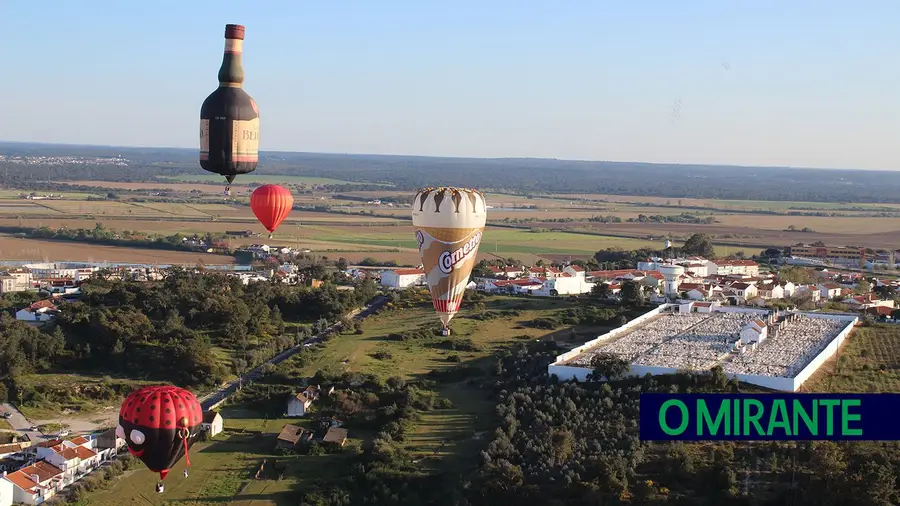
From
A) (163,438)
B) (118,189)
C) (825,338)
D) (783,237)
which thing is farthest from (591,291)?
(118,189)

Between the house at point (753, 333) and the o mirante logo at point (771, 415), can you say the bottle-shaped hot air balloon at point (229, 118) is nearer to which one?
the o mirante logo at point (771, 415)

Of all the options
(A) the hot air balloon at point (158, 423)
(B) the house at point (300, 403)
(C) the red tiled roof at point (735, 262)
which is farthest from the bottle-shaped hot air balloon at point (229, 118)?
(C) the red tiled roof at point (735, 262)

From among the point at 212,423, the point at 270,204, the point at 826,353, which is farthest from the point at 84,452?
the point at 826,353

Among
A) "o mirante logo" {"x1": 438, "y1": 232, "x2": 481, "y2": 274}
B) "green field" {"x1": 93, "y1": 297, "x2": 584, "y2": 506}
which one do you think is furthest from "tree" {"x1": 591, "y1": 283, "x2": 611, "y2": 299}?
"o mirante logo" {"x1": 438, "y1": 232, "x2": 481, "y2": 274}

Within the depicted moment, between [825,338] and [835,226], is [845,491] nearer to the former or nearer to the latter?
[825,338]

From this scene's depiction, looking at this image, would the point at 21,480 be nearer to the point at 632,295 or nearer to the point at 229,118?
the point at 229,118

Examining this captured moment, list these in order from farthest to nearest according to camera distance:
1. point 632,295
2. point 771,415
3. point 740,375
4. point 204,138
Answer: point 632,295 → point 740,375 → point 204,138 → point 771,415
